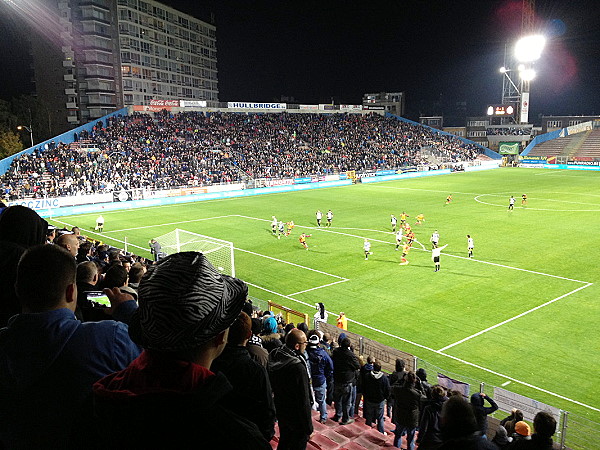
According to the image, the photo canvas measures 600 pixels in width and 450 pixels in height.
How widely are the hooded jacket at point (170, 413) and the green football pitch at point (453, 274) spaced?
1276cm

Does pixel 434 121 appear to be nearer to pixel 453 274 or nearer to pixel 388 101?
pixel 388 101

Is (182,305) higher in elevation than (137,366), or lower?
higher

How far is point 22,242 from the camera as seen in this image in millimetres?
4773

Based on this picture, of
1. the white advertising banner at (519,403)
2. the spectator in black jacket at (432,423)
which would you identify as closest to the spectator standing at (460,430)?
the spectator in black jacket at (432,423)

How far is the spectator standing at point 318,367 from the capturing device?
8359mm

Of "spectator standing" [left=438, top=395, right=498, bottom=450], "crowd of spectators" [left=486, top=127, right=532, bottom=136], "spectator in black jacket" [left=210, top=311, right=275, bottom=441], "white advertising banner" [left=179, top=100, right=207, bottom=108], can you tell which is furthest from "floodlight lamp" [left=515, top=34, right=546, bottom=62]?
"spectator in black jacket" [left=210, top=311, right=275, bottom=441]

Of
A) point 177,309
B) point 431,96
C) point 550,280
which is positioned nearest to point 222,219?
point 550,280

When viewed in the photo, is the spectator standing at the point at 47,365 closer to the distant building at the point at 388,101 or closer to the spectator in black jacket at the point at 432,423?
the spectator in black jacket at the point at 432,423

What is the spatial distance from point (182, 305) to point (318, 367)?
675cm

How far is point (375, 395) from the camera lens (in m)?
9.37

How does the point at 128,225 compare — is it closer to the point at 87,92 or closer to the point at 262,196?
the point at 262,196

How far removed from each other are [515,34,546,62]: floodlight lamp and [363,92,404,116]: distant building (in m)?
43.4

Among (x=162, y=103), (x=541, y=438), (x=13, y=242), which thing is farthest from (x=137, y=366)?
(x=162, y=103)

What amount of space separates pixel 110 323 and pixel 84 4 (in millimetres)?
84653
